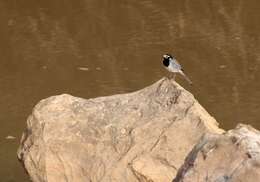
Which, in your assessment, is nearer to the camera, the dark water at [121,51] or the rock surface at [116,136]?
the rock surface at [116,136]

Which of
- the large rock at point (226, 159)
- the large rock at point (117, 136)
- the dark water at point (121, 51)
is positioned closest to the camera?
the large rock at point (226, 159)

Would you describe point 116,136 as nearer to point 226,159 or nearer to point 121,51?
point 226,159

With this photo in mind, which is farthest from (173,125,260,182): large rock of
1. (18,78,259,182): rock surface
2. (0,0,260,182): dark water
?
(0,0,260,182): dark water

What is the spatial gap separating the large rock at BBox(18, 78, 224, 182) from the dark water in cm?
173

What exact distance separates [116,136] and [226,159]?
6.66ft

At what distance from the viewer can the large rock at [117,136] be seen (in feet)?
16.4

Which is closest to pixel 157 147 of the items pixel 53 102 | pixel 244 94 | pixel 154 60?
pixel 53 102

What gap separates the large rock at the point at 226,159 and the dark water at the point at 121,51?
12.9ft

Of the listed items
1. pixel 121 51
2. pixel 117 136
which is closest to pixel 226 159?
pixel 117 136

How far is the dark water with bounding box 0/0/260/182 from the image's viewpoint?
351 inches

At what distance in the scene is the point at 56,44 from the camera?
11531 millimetres

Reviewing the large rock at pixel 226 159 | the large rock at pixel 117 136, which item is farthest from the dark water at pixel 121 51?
the large rock at pixel 226 159

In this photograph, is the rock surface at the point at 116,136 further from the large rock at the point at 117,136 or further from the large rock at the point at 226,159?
the large rock at the point at 226,159

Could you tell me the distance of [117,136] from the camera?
5.14 meters
